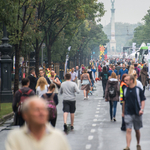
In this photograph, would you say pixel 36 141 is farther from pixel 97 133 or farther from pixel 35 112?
pixel 97 133

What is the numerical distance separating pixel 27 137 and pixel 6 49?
52.5ft

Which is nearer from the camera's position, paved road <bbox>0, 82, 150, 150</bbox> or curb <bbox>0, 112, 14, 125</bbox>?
paved road <bbox>0, 82, 150, 150</bbox>

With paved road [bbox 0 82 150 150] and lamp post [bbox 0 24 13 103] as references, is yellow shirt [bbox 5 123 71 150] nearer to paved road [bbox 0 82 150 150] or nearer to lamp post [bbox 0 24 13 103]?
paved road [bbox 0 82 150 150]

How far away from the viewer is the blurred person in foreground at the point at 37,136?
293cm

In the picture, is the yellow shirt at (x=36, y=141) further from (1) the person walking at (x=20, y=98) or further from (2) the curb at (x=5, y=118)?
(2) the curb at (x=5, y=118)

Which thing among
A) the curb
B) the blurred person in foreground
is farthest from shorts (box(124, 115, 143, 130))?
the curb

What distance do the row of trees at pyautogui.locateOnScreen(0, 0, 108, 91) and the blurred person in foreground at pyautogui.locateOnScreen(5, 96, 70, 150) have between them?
13.0 m

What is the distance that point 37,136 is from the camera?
3.02 meters

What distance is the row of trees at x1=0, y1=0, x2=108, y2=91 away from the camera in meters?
17.4

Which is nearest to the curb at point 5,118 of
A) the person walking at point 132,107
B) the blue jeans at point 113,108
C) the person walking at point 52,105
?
the blue jeans at point 113,108

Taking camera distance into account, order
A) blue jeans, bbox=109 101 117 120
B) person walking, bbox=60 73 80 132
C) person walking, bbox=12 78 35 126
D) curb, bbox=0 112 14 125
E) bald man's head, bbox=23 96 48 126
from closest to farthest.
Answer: bald man's head, bbox=23 96 48 126 < person walking, bbox=12 78 35 126 < person walking, bbox=60 73 80 132 < blue jeans, bbox=109 101 117 120 < curb, bbox=0 112 14 125

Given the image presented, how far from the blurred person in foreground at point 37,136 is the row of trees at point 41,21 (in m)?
13.0

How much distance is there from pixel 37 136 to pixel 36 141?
0.12 feet

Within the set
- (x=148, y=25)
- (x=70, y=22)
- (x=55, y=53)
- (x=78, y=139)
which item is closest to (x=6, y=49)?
(x=78, y=139)
